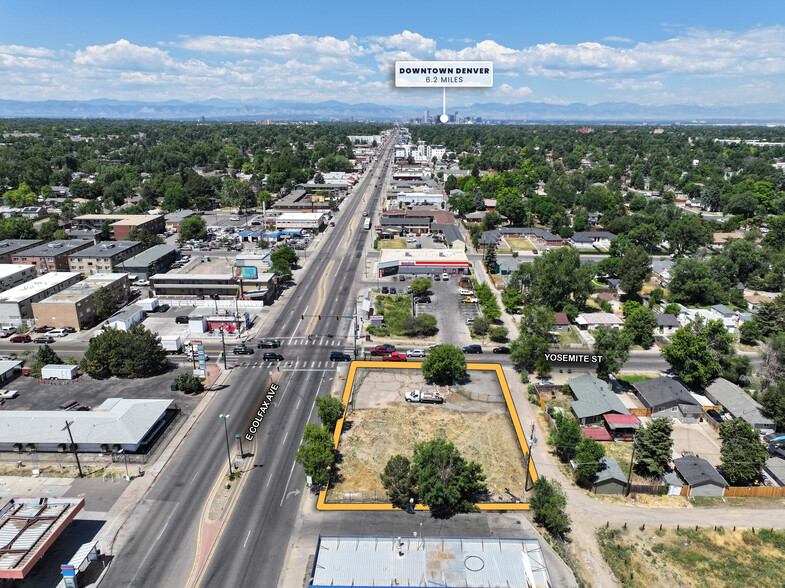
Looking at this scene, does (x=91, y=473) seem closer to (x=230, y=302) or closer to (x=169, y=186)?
(x=230, y=302)

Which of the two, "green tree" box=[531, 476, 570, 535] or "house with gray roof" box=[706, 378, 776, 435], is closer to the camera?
"green tree" box=[531, 476, 570, 535]

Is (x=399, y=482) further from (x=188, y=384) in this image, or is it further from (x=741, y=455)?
(x=741, y=455)

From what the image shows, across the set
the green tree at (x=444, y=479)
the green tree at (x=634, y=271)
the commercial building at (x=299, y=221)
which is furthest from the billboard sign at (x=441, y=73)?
the commercial building at (x=299, y=221)

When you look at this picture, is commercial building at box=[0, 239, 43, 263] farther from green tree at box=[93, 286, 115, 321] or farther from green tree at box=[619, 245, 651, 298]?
green tree at box=[619, 245, 651, 298]

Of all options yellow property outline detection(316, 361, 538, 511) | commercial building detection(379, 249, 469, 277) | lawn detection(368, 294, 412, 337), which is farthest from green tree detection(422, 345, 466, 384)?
commercial building detection(379, 249, 469, 277)

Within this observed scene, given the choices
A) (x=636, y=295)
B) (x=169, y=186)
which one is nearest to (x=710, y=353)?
(x=636, y=295)
